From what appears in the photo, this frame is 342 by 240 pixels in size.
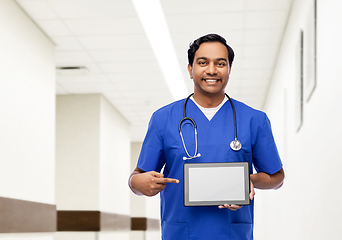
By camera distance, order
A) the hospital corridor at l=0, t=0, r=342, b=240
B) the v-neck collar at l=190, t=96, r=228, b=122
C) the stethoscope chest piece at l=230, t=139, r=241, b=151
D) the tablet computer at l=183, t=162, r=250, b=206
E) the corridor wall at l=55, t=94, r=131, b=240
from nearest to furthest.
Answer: the tablet computer at l=183, t=162, r=250, b=206 → the stethoscope chest piece at l=230, t=139, r=241, b=151 → the v-neck collar at l=190, t=96, r=228, b=122 → the hospital corridor at l=0, t=0, r=342, b=240 → the corridor wall at l=55, t=94, r=131, b=240

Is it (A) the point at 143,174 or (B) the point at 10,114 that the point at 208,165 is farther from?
(B) the point at 10,114

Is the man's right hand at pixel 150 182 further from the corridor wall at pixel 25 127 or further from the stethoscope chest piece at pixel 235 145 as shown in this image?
the corridor wall at pixel 25 127

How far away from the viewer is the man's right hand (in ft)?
4.33

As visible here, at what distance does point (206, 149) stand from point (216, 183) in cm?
15

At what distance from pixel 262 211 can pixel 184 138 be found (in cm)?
708

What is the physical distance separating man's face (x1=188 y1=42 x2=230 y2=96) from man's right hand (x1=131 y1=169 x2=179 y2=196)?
32 centimetres

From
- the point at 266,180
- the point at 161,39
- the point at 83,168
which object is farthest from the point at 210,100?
the point at 83,168

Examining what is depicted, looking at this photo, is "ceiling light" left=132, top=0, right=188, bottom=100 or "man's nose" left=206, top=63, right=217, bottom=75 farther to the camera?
"ceiling light" left=132, top=0, right=188, bottom=100

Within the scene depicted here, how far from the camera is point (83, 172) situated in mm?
7527

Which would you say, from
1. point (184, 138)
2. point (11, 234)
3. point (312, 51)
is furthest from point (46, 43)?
point (184, 138)

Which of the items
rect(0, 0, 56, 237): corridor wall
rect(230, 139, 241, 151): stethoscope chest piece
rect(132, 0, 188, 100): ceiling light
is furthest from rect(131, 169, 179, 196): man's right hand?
rect(132, 0, 188, 100): ceiling light

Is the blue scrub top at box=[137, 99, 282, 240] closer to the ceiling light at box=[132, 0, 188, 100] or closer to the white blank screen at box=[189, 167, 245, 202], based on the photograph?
the white blank screen at box=[189, 167, 245, 202]

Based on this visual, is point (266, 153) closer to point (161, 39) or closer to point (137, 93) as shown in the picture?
point (161, 39)

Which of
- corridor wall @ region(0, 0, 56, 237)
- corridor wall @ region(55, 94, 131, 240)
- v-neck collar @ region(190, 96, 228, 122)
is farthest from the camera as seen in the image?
corridor wall @ region(55, 94, 131, 240)
